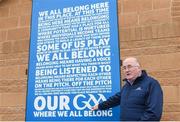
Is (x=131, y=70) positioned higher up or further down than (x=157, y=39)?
further down

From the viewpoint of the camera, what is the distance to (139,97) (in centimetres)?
387

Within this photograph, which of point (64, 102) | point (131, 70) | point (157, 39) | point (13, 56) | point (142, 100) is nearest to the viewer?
point (142, 100)

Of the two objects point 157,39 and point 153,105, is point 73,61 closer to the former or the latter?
point 157,39

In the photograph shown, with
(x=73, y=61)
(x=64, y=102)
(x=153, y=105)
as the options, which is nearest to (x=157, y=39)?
(x=73, y=61)

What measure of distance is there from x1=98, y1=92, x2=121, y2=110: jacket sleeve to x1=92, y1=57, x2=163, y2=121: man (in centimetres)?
28

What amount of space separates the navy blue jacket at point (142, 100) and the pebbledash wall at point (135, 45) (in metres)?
0.85

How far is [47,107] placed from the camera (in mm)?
5238

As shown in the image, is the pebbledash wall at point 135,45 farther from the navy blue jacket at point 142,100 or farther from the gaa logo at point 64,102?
the navy blue jacket at point 142,100

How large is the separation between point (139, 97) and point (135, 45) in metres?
1.27

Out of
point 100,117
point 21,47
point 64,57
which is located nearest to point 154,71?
point 100,117

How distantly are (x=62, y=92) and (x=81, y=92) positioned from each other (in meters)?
0.28

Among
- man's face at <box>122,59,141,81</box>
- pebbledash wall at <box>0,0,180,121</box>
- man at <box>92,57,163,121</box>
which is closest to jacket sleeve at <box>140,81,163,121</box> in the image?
man at <box>92,57,163,121</box>

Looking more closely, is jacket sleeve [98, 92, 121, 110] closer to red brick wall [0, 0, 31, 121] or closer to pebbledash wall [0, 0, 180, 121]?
pebbledash wall [0, 0, 180, 121]

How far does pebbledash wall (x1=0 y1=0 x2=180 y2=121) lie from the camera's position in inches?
187
